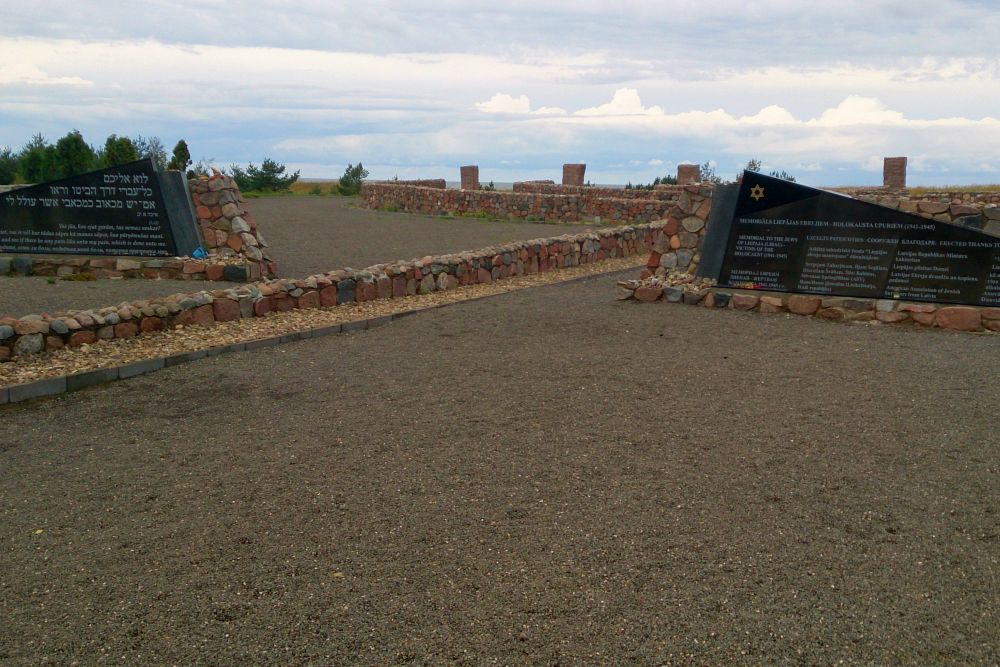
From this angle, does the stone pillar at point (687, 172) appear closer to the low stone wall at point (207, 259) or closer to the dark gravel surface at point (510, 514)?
the low stone wall at point (207, 259)

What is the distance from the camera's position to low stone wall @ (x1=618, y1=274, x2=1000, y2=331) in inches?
333

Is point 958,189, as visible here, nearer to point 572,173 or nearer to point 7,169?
point 572,173

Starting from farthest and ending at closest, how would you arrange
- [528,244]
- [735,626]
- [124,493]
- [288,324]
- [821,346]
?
[528,244], [288,324], [821,346], [124,493], [735,626]

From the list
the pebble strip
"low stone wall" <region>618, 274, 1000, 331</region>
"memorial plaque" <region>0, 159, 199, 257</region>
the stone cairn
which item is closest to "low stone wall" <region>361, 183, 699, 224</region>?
"low stone wall" <region>618, 274, 1000, 331</region>

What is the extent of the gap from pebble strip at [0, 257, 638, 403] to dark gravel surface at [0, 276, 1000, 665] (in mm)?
320

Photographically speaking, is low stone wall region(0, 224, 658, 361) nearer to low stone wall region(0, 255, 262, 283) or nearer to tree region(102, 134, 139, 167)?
low stone wall region(0, 255, 262, 283)

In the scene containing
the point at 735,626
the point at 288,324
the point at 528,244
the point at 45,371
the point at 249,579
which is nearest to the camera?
the point at 735,626

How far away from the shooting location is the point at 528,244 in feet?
44.2

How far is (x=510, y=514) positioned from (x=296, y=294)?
19.6 ft

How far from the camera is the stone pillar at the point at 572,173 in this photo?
106 ft

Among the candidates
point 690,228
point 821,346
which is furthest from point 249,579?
point 690,228

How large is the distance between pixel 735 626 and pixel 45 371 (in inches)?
236

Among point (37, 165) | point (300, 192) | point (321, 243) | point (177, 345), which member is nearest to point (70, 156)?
point (37, 165)

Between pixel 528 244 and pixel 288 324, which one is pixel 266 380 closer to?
pixel 288 324
